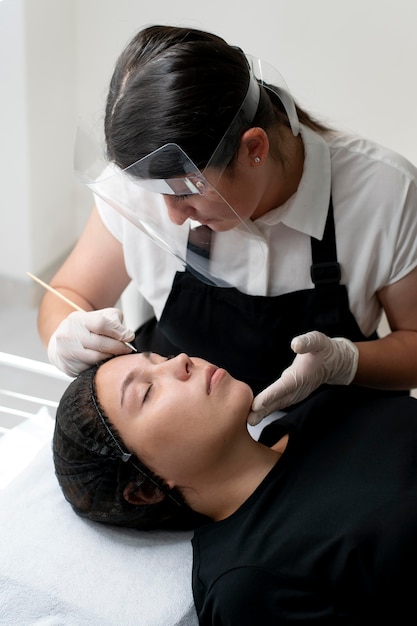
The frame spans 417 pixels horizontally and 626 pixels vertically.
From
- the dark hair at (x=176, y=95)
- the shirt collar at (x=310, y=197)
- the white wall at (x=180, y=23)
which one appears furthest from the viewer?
the white wall at (x=180, y=23)

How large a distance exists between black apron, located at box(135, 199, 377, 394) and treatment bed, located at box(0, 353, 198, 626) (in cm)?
45

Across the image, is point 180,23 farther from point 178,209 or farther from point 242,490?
point 242,490

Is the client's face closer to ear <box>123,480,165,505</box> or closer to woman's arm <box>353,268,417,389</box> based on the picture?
ear <box>123,480,165,505</box>

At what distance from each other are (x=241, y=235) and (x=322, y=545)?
0.69 meters

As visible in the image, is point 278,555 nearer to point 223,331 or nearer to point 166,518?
point 166,518

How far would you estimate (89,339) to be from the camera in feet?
4.95

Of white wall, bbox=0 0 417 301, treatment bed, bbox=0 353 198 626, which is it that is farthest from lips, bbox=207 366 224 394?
white wall, bbox=0 0 417 301

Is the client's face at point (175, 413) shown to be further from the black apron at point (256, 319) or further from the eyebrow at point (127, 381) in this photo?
the black apron at point (256, 319)

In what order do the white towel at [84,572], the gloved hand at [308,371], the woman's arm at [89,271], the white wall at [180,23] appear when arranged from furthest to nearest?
the white wall at [180,23] → the woman's arm at [89,271] → the gloved hand at [308,371] → the white towel at [84,572]

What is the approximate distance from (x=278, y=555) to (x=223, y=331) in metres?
0.59

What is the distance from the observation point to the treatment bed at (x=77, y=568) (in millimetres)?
1346

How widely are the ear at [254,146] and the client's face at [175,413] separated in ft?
1.41

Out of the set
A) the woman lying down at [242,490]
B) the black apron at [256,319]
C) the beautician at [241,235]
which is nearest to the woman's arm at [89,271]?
the beautician at [241,235]

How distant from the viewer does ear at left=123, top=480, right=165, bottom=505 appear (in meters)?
1.39
